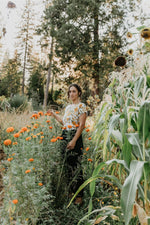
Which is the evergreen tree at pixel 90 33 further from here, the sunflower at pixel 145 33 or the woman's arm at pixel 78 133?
the sunflower at pixel 145 33

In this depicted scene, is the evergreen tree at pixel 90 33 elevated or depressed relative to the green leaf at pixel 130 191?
elevated

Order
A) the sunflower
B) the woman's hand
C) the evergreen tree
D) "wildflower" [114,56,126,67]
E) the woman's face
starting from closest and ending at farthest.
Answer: the sunflower, "wildflower" [114,56,126,67], the woman's hand, the woman's face, the evergreen tree

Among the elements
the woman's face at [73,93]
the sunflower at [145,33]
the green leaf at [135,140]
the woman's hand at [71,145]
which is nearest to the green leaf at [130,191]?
the green leaf at [135,140]

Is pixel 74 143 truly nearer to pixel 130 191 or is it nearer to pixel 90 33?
pixel 130 191

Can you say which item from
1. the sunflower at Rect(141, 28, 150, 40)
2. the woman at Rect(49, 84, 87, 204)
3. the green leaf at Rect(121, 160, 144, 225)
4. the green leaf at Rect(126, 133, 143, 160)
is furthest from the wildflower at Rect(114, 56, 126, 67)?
the green leaf at Rect(121, 160, 144, 225)

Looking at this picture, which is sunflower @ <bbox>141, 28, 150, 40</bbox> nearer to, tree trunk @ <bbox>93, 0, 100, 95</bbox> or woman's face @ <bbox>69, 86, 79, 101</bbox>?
woman's face @ <bbox>69, 86, 79, 101</bbox>

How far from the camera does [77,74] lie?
42.0 feet

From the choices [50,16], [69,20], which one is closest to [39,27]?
[50,16]

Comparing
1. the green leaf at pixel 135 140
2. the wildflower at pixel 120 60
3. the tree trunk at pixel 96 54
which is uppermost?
the tree trunk at pixel 96 54

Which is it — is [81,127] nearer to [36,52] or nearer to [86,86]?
[86,86]

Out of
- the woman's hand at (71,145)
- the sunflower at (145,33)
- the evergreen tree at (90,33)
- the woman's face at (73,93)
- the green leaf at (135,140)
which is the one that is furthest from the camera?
the evergreen tree at (90,33)

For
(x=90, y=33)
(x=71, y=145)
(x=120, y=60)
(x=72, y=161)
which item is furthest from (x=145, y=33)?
(x=90, y=33)

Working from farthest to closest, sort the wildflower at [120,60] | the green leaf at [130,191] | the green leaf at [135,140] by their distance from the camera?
the wildflower at [120,60] → the green leaf at [135,140] → the green leaf at [130,191]

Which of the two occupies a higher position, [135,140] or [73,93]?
[73,93]
